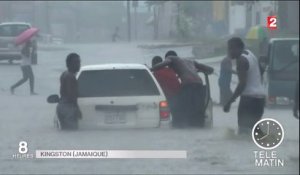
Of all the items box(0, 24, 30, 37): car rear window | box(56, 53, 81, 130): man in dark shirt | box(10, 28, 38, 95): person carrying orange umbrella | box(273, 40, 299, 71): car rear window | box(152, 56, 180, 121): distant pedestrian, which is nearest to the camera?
box(273, 40, 299, 71): car rear window

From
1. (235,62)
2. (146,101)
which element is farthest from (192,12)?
(235,62)

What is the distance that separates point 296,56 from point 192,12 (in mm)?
2474

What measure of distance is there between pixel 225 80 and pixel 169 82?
0.61 m

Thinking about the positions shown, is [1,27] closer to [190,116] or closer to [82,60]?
[82,60]

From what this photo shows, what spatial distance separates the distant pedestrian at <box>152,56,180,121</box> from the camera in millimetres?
6285

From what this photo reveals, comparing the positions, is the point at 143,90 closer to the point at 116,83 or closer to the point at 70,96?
the point at 116,83

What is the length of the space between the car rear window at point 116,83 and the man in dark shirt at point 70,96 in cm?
6

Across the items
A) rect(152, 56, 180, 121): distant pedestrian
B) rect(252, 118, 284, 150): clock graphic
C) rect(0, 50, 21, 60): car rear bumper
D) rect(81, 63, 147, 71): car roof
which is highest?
rect(0, 50, 21, 60): car rear bumper

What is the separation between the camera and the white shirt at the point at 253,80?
575 centimetres

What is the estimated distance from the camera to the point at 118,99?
6406mm

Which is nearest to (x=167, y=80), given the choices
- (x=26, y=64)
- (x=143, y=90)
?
(x=143, y=90)

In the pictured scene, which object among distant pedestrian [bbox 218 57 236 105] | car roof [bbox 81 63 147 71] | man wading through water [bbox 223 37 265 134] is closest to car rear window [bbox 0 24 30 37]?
car roof [bbox 81 63 147 71]
